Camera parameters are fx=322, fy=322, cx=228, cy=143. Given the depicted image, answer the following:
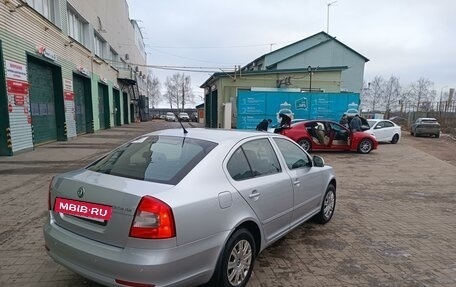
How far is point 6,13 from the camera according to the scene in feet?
35.3

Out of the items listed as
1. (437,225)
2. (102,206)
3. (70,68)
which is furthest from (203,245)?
(70,68)

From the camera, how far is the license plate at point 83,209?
8.34 feet

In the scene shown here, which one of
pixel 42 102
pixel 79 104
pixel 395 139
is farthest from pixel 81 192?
pixel 395 139

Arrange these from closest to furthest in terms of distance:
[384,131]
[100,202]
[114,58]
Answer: [100,202]
[384,131]
[114,58]

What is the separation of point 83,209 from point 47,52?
1401 centimetres

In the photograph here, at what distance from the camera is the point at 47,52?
46.3 feet

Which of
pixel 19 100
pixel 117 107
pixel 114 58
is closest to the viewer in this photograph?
pixel 19 100

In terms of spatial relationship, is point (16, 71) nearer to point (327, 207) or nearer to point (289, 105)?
point (327, 207)

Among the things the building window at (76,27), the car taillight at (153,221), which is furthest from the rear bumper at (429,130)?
the car taillight at (153,221)

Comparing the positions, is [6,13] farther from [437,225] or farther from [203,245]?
[437,225]

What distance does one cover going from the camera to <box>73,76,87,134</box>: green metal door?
19614 millimetres

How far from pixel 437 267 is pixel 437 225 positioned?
177cm

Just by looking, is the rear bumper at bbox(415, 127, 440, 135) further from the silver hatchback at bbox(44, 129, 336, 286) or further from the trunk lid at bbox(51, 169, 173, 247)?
the trunk lid at bbox(51, 169, 173, 247)

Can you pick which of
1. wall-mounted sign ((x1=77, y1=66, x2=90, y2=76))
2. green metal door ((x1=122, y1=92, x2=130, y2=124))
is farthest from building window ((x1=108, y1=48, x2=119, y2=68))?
wall-mounted sign ((x1=77, y1=66, x2=90, y2=76))
